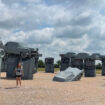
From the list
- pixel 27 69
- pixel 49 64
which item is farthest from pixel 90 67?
pixel 27 69

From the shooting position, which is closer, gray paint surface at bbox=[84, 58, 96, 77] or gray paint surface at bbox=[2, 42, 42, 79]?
gray paint surface at bbox=[2, 42, 42, 79]

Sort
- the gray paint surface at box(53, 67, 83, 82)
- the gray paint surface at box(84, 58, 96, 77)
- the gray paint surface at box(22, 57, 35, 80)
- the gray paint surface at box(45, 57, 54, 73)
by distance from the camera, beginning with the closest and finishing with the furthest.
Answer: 1. the gray paint surface at box(53, 67, 83, 82)
2. the gray paint surface at box(22, 57, 35, 80)
3. the gray paint surface at box(84, 58, 96, 77)
4. the gray paint surface at box(45, 57, 54, 73)

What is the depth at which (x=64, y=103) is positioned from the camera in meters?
10.0

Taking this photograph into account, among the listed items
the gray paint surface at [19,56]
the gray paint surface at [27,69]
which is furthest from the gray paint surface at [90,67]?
the gray paint surface at [27,69]

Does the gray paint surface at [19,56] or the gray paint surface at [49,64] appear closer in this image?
the gray paint surface at [19,56]

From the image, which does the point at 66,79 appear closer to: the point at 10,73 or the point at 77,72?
the point at 77,72

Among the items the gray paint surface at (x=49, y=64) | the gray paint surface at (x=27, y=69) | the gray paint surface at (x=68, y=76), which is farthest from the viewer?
the gray paint surface at (x=49, y=64)

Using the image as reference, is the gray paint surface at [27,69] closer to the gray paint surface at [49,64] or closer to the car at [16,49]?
the car at [16,49]

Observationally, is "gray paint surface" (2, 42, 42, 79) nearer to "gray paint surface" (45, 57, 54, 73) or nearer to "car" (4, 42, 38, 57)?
"car" (4, 42, 38, 57)

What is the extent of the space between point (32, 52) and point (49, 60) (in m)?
20.4

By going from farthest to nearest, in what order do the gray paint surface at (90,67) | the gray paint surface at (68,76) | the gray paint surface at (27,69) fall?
the gray paint surface at (90,67) < the gray paint surface at (27,69) < the gray paint surface at (68,76)

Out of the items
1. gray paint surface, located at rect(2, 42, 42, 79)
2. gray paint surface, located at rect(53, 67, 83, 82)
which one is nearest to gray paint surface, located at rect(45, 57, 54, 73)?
gray paint surface, located at rect(53, 67, 83, 82)

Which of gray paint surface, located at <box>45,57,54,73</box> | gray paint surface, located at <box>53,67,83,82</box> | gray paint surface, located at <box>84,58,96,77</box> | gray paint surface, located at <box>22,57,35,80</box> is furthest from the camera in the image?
gray paint surface, located at <box>45,57,54,73</box>

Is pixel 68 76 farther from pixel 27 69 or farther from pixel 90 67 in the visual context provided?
pixel 90 67
